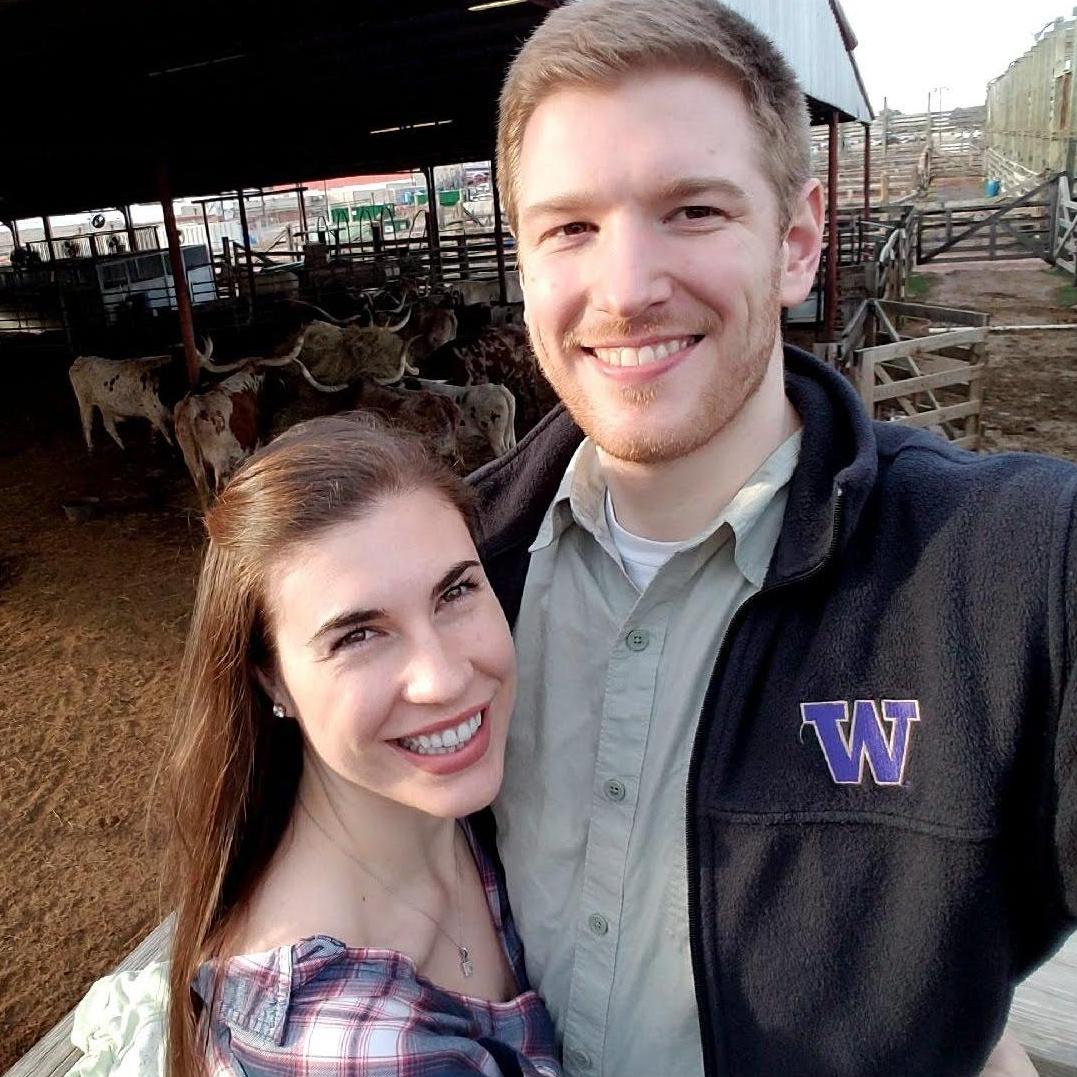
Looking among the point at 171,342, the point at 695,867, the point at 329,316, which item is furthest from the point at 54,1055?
the point at 171,342

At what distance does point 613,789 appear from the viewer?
4.62ft

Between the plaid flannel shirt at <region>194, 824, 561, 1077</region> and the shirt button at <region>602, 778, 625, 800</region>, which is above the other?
the shirt button at <region>602, 778, 625, 800</region>

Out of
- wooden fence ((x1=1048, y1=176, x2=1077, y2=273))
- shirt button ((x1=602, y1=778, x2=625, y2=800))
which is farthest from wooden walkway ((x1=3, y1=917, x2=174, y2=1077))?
wooden fence ((x1=1048, y1=176, x2=1077, y2=273))

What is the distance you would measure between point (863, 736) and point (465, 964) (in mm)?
735

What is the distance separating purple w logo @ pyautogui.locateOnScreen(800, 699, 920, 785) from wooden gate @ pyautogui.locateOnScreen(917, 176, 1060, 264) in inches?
864

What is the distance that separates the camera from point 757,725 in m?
1.27

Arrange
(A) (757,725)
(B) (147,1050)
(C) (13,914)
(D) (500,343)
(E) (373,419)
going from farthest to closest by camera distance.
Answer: (D) (500,343), (C) (13,914), (E) (373,419), (B) (147,1050), (A) (757,725)

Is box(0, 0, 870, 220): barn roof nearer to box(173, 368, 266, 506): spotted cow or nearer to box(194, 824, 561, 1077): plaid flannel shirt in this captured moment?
box(173, 368, 266, 506): spotted cow

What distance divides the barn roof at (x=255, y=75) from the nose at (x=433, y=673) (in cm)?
401

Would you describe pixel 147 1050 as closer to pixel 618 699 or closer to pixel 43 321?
pixel 618 699

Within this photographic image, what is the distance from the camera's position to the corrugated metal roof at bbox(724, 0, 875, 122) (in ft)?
25.0

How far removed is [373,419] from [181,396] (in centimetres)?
898

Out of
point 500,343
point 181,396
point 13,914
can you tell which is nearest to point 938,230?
point 500,343

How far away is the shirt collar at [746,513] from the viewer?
1405 mm
